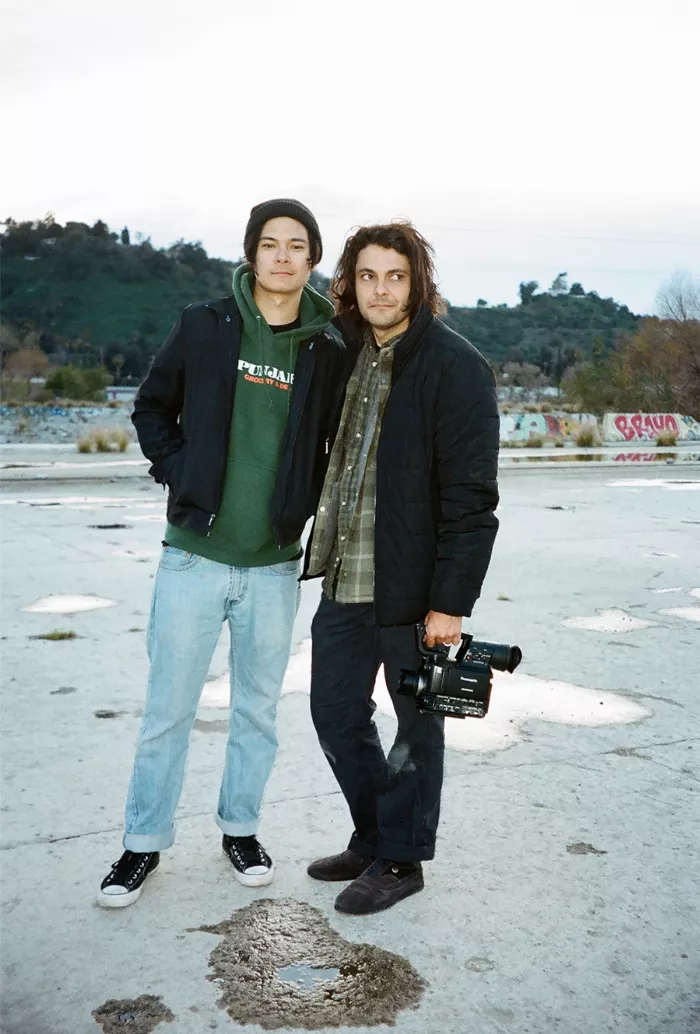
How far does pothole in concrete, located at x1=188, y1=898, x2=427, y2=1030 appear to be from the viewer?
2.38 metres

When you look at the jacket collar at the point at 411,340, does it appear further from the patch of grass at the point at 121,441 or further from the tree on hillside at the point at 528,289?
the tree on hillside at the point at 528,289

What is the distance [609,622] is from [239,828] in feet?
13.0

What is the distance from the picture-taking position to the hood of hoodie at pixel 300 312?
10.2 ft

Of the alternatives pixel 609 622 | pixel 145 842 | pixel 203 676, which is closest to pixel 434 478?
pixel 203 676

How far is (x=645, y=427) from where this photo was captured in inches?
1303

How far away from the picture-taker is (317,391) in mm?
3113

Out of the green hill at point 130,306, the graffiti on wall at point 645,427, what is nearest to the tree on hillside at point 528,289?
the green hill at point 130,306

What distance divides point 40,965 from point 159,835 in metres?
0.58

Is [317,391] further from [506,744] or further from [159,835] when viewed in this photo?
[506,744]

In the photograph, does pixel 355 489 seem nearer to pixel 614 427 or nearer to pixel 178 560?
pixel 178 560

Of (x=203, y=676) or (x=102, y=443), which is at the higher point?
(x=203, y=676)

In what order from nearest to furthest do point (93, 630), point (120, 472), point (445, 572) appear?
point (445, 572)
point (93, 630)
point (120, 472)

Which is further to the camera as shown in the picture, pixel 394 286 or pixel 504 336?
pixel 504 336

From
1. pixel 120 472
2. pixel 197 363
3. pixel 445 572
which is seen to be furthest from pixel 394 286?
pixel 120 472
